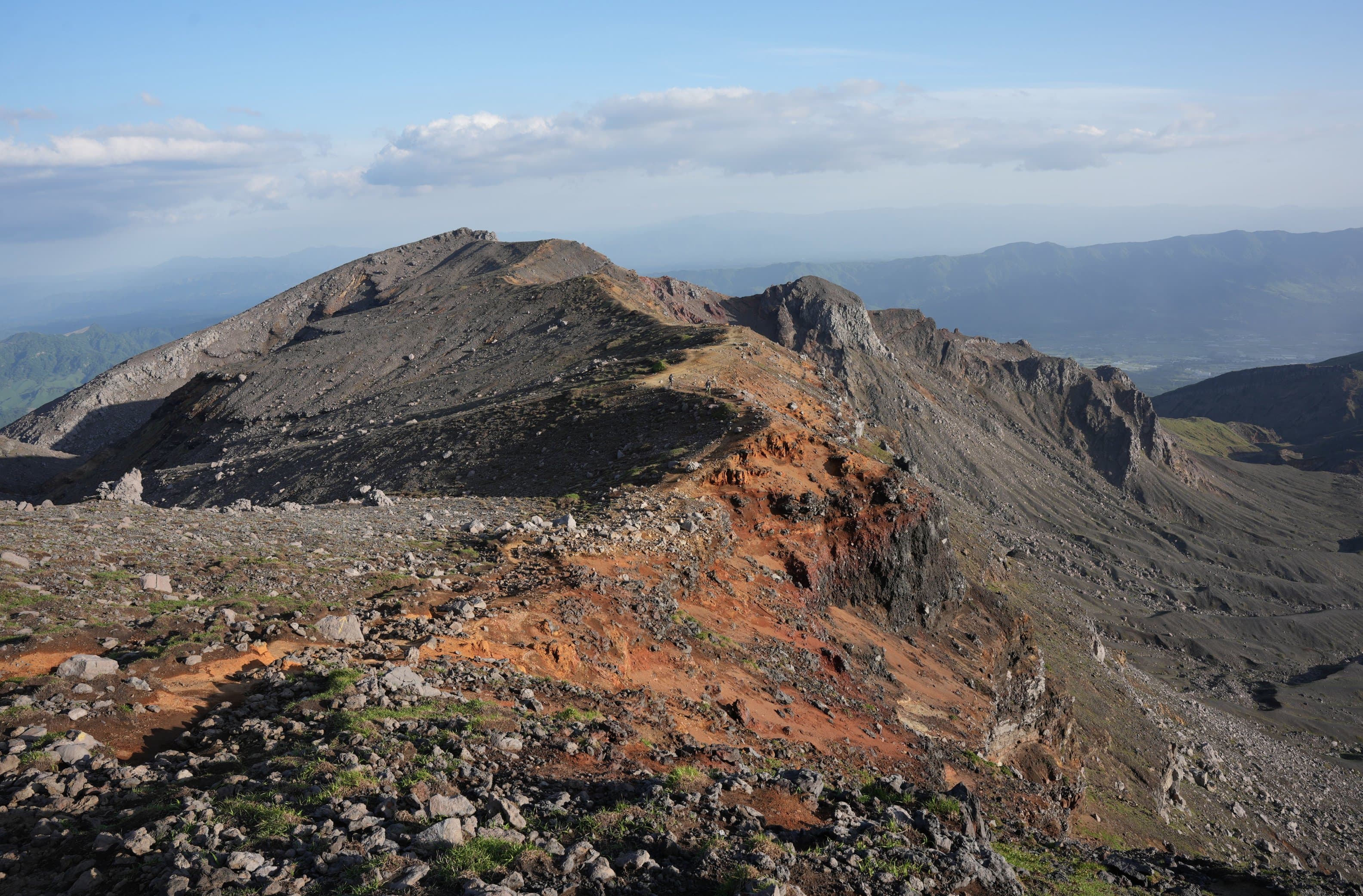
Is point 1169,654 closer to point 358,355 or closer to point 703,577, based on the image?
point 703,577

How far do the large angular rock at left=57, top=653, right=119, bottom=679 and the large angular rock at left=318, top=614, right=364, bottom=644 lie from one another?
126 inches

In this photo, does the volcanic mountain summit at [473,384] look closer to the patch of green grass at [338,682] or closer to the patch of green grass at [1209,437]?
the patch of green grass at [338,682]

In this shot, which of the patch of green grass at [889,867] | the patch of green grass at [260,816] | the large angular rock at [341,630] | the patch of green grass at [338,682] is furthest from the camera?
the large angular rock at [341,630]

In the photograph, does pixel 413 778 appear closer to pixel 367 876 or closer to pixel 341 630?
pixel 367 876

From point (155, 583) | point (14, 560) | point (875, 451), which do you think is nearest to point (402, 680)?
point (155, 583)

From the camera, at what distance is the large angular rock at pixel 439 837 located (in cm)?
831

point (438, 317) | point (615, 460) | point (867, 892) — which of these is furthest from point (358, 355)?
point (867, 892)

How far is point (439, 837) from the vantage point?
8.34 m

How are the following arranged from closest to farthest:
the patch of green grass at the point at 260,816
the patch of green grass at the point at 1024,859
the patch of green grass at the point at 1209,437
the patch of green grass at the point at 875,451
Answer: the patch of green grass at the point at 260,816 → the patch of green grass at the point at 1024,859 → the patch of green grass at the point at 875,451 → the patch of green grass at the point at 1209,437

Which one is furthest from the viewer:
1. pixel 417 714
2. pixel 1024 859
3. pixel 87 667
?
pixel 1024 859

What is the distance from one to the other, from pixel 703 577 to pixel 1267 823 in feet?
158

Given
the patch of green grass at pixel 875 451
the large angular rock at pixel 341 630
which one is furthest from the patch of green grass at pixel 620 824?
the patch of green grass at pixel 875 451

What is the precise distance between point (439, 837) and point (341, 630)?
22.6ft

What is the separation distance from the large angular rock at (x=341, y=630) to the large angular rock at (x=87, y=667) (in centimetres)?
321
